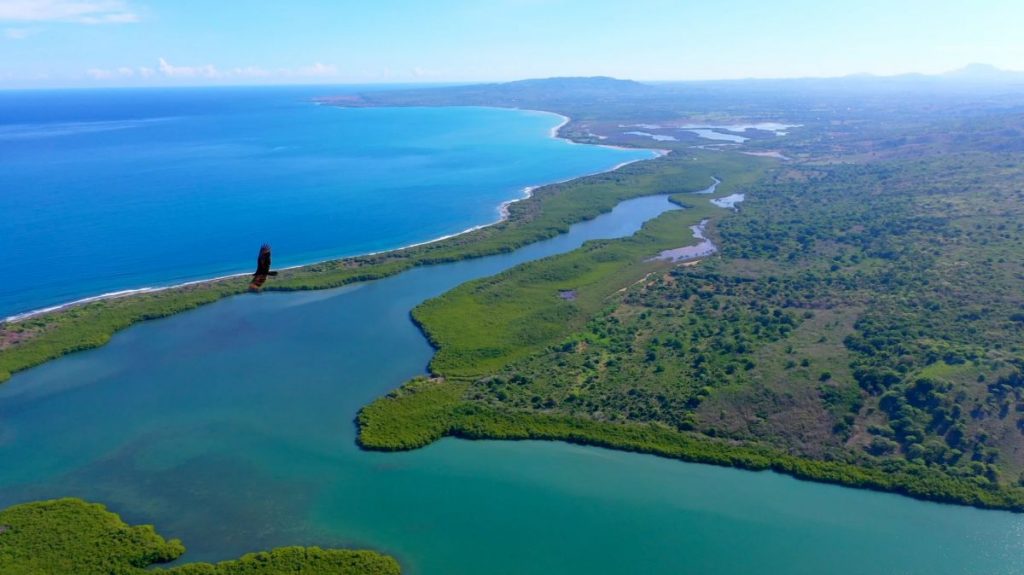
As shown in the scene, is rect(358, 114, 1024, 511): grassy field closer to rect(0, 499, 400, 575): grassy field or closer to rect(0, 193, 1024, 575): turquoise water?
rect(0, 193, 1024, 575): turquoise water

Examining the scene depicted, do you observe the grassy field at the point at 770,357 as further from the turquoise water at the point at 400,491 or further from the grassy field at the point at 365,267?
the grassy field at the point at 365,267

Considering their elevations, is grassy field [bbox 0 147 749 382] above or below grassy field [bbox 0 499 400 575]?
above

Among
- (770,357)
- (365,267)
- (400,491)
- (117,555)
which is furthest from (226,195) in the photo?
(770,357)

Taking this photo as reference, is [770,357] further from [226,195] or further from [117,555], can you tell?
[226,195]

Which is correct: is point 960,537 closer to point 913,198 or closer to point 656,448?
point 656,448

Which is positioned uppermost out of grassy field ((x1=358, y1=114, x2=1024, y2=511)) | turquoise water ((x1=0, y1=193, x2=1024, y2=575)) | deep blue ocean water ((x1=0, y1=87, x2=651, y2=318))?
deep blue ocean water ((x1=0, y1=87, x2=651, y2=318))

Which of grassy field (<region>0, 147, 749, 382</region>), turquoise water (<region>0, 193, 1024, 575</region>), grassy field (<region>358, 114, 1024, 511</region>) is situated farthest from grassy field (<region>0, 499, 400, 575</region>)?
grassy field (<region>0, 147, 749, 382</region>)

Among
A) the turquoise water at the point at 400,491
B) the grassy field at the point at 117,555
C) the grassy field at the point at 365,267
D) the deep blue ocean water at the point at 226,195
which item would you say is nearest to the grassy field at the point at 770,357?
the turquoise water at the point at 400,491
